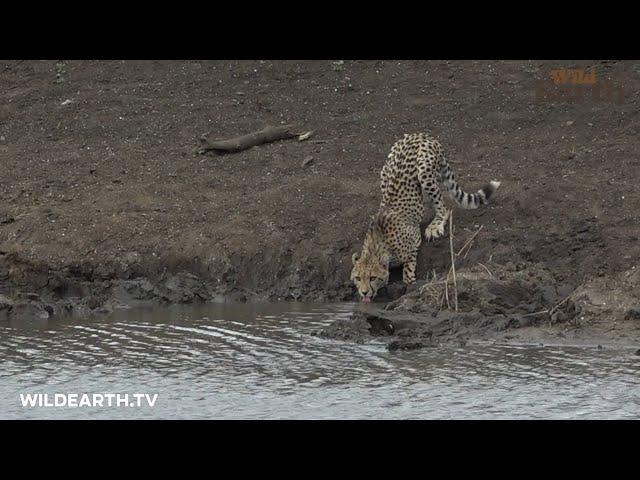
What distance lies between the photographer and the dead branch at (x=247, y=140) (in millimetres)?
16312

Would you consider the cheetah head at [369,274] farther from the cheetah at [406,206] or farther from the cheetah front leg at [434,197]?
the cheetah front leg at [434,197]

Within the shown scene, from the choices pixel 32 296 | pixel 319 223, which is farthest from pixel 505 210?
pixel 32 296

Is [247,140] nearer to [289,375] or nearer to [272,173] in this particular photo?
[272,173]

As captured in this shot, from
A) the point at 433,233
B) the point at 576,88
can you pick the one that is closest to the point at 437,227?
the point at 433,233

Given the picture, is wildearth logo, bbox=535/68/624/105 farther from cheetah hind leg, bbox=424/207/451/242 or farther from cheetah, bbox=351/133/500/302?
cheetah hind leg, bbox=424/207/451/242

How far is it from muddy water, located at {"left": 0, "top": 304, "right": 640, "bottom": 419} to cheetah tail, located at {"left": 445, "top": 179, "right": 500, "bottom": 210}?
9.55 ft

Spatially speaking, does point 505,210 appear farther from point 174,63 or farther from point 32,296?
point 174,63

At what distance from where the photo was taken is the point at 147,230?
13883 millimetres

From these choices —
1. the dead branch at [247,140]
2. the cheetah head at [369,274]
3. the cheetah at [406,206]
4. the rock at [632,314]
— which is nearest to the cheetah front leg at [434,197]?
the cheetah at [406,206]

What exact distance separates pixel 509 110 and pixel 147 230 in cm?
577

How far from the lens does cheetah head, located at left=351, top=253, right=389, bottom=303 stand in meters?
12.5

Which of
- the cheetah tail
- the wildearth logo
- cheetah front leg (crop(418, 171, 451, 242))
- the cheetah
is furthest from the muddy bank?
the wildearth logo

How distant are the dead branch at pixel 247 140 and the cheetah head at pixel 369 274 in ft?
13.3

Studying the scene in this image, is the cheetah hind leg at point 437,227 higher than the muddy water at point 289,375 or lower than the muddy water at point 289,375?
higher
